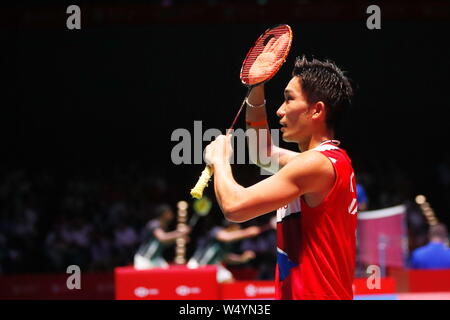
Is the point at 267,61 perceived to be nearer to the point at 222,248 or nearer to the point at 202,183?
the point at 202,183

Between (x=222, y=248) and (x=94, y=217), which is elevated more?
(x=94, y=217)

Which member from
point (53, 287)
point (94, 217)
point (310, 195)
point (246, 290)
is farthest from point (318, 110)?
point (94, 217)

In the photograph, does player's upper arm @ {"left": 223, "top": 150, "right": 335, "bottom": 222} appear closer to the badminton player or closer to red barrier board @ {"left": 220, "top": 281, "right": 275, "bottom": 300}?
the badminton player

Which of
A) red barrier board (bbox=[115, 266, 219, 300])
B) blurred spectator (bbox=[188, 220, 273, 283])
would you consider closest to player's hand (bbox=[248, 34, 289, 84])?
red barrier board (bbox=[115, 266, 219, 300])

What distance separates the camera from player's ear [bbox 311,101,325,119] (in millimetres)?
2510

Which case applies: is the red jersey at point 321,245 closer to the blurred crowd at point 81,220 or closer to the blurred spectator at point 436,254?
the blurred spectator at point 436,254

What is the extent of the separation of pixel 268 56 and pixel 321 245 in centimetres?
85

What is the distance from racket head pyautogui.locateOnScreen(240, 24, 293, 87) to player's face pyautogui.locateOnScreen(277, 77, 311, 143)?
0.53ft

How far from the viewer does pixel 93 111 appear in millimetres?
12531

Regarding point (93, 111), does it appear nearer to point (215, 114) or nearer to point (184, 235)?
point (215, 114)

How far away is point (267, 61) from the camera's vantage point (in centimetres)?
283

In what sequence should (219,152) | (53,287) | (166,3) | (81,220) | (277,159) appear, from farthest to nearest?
(81,220) < (166,3) < (53,287) < (277,159) < (219,152)

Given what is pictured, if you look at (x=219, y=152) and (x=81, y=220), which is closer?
(x=219, y=152)

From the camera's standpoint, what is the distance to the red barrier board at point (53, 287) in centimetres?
855
